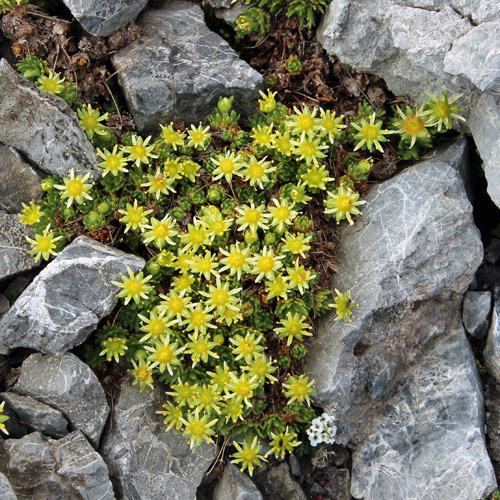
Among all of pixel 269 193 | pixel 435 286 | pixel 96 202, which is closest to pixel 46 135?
pixel 96 202

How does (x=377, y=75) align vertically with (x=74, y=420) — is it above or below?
above

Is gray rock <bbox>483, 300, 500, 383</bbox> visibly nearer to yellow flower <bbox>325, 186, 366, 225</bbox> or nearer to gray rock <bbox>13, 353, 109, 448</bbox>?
yellow flower <bbox>325, 186, 366, 225</bbox>

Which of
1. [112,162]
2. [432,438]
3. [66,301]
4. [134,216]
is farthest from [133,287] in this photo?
[432,438]

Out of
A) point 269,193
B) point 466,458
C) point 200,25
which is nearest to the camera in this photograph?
point 466,458

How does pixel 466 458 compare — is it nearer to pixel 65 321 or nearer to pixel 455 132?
pixel 455 132

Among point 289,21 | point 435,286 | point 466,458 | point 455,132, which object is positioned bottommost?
point 466,458

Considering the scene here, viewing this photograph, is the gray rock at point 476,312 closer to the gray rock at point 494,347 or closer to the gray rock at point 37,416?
the gray rock at point 494,347
